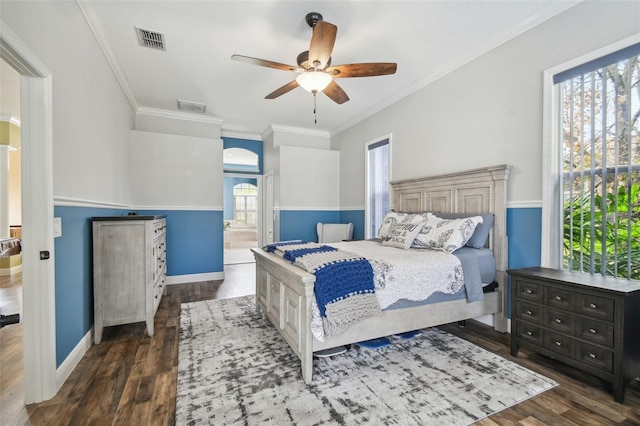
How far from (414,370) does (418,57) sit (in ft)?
10.1

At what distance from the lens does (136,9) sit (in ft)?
8.18

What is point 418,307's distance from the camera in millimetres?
2348

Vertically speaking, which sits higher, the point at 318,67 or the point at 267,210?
the point at 318,67

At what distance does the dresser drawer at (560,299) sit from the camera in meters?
1.97

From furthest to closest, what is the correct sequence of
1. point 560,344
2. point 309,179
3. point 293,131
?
point 293,131, point 309,179, point 560,344

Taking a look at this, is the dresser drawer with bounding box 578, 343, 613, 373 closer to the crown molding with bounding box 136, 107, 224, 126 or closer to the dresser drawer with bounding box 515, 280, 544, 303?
the dresser drawer with bounding box 515, 280, 544, 303

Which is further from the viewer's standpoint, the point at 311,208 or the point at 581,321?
the point at 311,208

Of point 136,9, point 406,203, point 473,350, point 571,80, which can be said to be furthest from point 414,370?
point 136,9

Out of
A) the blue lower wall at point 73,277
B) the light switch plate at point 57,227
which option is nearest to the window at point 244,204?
the blue lower wall at point 73,277

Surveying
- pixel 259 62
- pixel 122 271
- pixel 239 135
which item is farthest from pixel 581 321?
pixel 239 135

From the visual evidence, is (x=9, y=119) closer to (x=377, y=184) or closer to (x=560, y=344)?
(x=377, y=184)

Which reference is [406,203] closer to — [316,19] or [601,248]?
[601,248]

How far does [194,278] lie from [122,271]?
238 centimetres

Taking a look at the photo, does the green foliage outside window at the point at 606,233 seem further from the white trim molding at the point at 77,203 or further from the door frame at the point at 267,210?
the door frame at the point at 267,210
